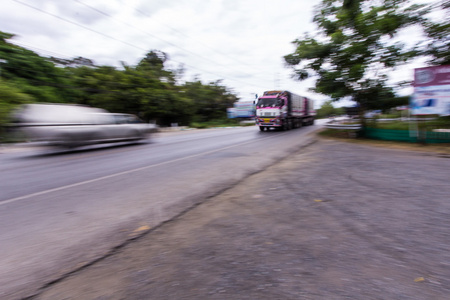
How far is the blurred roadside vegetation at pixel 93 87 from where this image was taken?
22.0 metres

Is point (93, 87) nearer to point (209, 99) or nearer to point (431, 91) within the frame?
point (209, 99)

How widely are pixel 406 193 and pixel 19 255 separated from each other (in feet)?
18.3

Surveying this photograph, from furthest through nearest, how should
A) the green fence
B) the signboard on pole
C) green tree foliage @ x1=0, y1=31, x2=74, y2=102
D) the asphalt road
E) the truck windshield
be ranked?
green tree foliage @ x1=0, y1=31, x2=74, y2=102, the truck windshield, the green fence, the signboard on pole, the asphalt road

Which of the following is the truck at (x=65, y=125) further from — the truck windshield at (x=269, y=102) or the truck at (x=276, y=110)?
the truck windshield at (x=269, y=102)

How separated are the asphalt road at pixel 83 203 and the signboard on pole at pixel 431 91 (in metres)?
7.66

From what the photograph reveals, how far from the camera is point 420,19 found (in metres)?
12.6

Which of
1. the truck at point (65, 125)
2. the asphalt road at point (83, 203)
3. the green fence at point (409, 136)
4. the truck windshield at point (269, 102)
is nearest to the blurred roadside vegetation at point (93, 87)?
the truck at point (65, 125)

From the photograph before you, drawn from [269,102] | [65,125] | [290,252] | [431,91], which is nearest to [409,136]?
[431,91]

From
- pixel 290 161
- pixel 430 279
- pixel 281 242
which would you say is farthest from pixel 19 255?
pixel 290 161

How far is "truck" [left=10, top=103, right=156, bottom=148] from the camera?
9828mm

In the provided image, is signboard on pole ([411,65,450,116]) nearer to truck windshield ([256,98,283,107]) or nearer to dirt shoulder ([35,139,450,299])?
dirt shoulder ([35,139,450,299])

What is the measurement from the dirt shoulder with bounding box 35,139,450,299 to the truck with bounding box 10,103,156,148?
831cm

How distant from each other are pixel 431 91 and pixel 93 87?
29.7m

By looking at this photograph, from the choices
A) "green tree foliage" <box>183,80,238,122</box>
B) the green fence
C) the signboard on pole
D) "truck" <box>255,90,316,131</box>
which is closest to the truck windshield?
"truck" <box>255,90,316,131</box>
